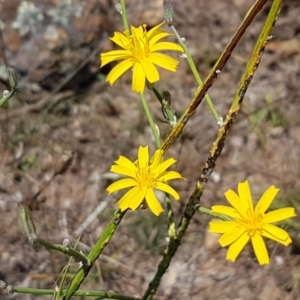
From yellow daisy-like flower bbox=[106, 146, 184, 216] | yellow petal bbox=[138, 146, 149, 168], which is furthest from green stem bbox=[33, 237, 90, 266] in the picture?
yellow petal bbox=[138, 146, 149, 168]

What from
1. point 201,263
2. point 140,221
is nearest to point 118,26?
point 140,221

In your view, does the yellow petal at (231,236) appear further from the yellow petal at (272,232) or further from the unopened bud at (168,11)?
the unopened bud at (168,11)

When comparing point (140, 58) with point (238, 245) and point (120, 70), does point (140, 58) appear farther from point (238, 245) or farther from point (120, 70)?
point (238, 245)

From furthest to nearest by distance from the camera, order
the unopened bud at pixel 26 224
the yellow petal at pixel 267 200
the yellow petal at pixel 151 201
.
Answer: the yellow petal at pixel 267 200
the yellow petal at pixel 151 201
the unopened bud at pixel 26 224

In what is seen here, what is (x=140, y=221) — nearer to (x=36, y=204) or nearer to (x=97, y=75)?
(x=36, y=204)

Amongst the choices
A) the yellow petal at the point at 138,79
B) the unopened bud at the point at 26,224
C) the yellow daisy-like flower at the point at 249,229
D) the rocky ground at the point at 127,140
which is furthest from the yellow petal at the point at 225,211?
the rocky ground at the point at 127,140

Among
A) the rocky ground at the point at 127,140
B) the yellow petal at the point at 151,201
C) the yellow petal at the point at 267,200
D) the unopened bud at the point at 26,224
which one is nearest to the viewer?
the unopened bud at the point at 26,224

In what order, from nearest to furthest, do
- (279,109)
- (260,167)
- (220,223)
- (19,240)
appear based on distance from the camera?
(220,223) < (19,240) < (260,167) < (279,109)

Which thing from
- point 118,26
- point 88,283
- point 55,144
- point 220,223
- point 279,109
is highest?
point 118,26
